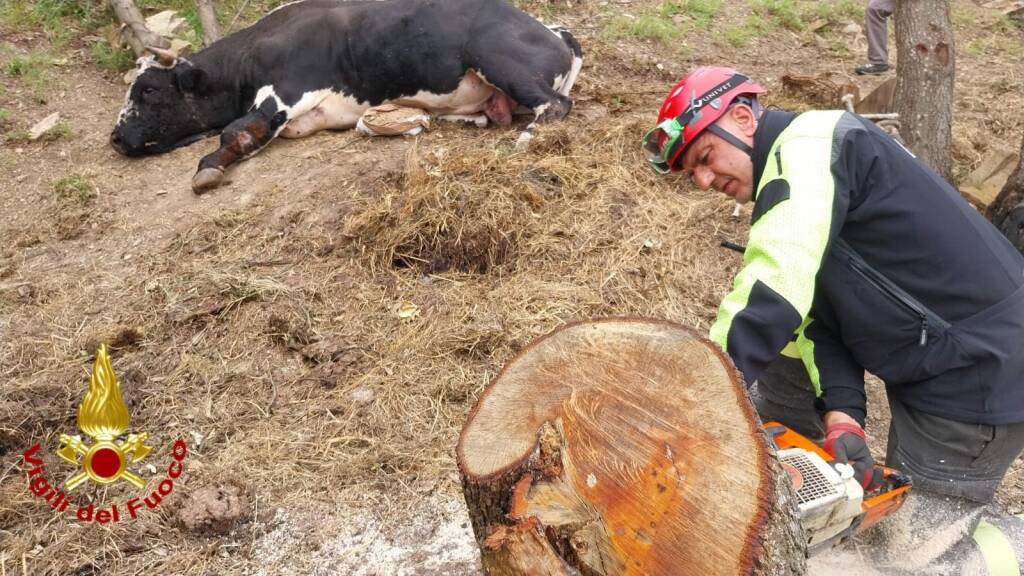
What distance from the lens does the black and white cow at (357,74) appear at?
227 inches

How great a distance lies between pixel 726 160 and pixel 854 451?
0.91 m

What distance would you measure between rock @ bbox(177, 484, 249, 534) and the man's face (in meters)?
1.97

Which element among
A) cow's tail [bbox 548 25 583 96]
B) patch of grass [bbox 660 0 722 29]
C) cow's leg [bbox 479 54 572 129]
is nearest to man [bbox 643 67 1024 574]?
cow's leg [bbox 479 54 572 129]

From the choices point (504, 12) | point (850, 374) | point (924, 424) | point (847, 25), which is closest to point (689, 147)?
point (850, 374)

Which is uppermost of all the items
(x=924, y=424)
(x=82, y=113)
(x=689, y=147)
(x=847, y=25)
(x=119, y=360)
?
(x=689, y=147)

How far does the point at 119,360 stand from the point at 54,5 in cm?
569

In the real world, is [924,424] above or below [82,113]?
above

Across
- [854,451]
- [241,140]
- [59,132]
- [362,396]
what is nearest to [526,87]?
[241,140]

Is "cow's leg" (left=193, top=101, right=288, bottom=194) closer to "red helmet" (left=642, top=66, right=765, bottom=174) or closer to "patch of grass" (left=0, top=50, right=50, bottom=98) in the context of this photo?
"patch of grass" (left=0, top=50, right=50, bottom=98)

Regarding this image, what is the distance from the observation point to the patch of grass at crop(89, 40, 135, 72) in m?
6.74

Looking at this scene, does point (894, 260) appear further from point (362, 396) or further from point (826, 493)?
point (362, 396)

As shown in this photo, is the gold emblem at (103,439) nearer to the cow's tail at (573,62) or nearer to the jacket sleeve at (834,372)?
the jacket sleeve at (834,372)

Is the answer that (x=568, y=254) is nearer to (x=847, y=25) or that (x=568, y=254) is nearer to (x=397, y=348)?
(x=397, y=348)

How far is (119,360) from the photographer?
342 centimetres
